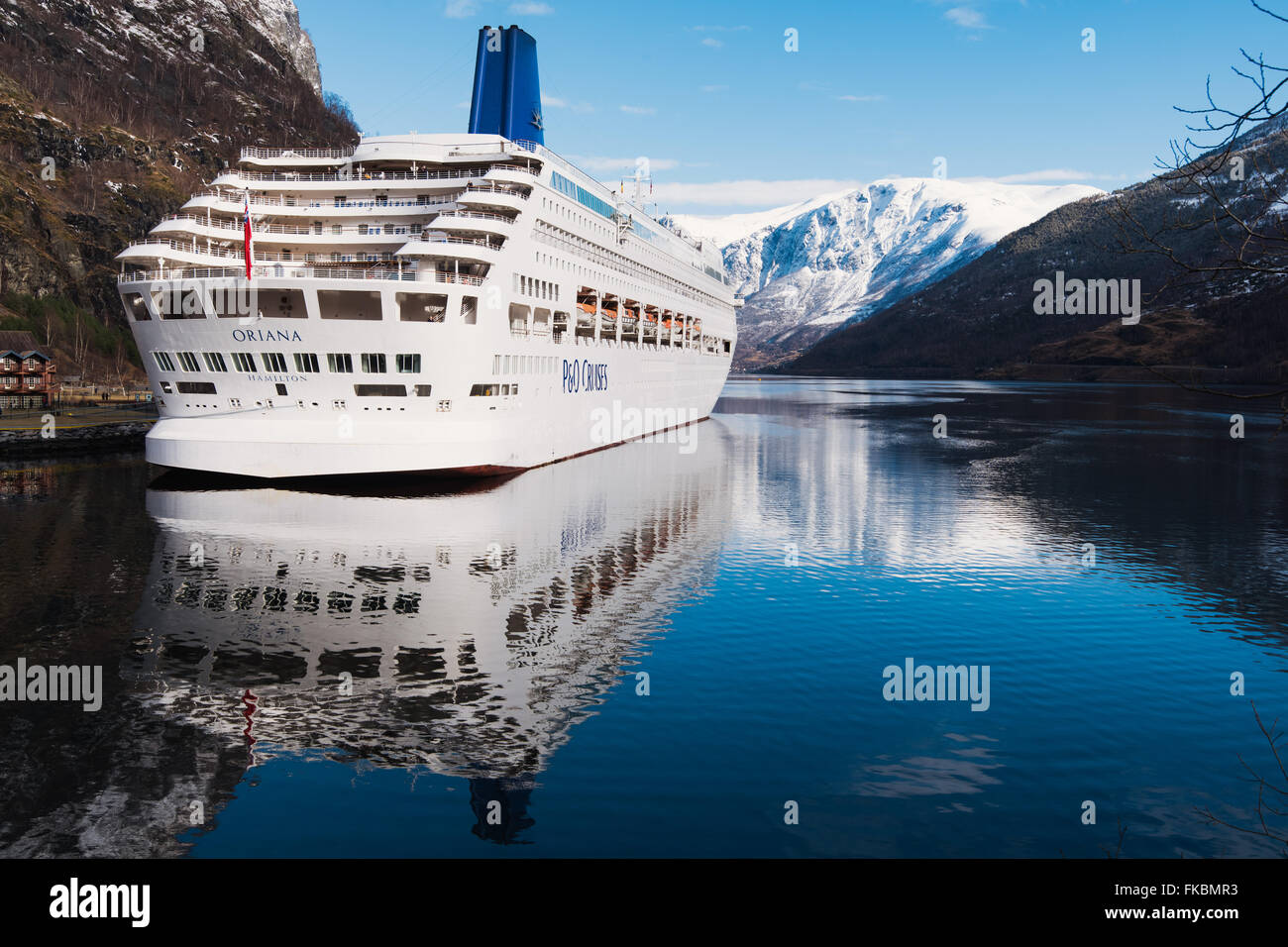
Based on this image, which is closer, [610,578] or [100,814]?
[100,814]

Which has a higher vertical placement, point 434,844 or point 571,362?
point 571,362

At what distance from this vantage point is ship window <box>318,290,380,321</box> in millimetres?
46031

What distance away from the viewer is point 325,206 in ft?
175

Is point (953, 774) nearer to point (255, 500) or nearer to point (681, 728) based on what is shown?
point (681, 728)

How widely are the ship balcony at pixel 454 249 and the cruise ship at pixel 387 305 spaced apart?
10cm

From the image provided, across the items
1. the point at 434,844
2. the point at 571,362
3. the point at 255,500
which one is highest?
the point at 571,362

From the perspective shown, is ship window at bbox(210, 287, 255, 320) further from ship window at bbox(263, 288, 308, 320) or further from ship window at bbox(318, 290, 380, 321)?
ship window at bbox(318, 290, 380, 321)

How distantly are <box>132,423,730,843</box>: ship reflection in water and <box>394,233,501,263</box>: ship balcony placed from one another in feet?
39.6

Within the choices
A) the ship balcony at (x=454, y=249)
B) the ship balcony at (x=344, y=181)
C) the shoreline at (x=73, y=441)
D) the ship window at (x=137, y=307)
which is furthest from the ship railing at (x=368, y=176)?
the shoreline at (x=73, y=441)

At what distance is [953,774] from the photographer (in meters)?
17.0

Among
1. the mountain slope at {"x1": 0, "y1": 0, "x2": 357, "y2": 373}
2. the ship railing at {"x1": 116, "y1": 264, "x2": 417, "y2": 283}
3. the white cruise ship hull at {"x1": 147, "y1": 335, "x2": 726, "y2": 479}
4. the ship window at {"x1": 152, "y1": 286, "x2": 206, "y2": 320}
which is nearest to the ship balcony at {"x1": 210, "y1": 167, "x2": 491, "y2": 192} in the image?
the ship railing at {"x1": 116, "y1": 264, "x2": 417, "y2": 283}

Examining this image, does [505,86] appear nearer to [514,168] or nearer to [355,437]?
[514,168]
